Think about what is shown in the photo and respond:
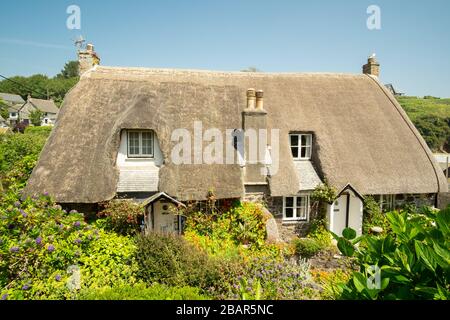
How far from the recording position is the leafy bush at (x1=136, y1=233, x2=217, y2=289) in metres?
6.02

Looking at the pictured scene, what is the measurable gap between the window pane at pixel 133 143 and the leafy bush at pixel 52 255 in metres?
3.37

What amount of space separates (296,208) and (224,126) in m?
4.56

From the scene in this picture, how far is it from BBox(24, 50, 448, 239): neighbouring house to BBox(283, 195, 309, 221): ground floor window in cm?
4

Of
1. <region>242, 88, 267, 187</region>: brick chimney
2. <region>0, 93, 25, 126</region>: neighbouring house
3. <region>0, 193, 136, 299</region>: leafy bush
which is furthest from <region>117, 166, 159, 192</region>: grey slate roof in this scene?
<region>0, 93, 25, 126</region>: neighbouring house

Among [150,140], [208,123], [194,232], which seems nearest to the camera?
[194,232]

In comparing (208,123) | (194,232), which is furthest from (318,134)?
(194,232)

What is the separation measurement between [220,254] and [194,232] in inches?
60.9

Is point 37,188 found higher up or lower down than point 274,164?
lower down

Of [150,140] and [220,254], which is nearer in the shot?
[220,254]

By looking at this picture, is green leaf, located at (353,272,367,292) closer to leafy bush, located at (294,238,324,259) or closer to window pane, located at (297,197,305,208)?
leafy bush, located at (294,238,324,259)

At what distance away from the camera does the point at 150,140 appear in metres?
10.2

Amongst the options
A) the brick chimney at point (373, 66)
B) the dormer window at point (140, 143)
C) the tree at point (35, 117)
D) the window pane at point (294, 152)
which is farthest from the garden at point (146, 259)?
the tree at point (35, 117)
